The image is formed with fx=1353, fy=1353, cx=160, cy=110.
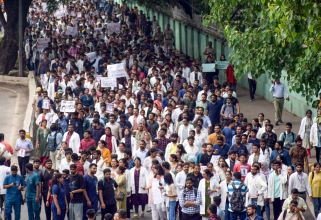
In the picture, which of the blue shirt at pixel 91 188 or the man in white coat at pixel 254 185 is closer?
the man in white coat at pixel 254 185

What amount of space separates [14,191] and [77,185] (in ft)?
4.20

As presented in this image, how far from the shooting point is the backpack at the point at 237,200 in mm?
22844

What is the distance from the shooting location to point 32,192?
23922 millimetres

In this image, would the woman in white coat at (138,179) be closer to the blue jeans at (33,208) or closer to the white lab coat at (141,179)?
the white lab coat at (141,179)

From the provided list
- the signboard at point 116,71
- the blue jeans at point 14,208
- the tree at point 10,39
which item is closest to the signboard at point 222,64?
the signboard at point 116,71

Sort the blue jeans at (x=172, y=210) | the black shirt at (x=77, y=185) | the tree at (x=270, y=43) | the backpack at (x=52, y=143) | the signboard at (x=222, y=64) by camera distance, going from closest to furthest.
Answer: the tree at (x=270, y=43) < the black shirt at (x=77, y=185) < the blue jeans at (x=172, y=210) < the backpack at (x=52, y=143) < the signboard at (x=222, y=64)

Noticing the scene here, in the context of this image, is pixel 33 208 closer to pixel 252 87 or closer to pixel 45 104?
pixel 45 104

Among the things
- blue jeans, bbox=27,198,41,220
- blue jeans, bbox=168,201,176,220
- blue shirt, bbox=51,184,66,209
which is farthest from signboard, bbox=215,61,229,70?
blue shirt, bbox=51,184,66,209

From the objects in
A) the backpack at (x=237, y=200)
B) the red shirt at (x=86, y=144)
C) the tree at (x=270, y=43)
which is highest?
the tree at (x=270, y=43)

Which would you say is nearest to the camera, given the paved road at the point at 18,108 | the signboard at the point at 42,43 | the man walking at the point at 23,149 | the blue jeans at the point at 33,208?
the blue jeans at the point at 33,208

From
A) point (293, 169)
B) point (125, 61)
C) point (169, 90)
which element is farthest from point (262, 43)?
point (125, 61)

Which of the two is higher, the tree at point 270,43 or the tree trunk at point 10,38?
the tree trunk at point 10,38

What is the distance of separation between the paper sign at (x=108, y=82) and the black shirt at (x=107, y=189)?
32.9 ft

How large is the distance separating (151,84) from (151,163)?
9.14 meters
